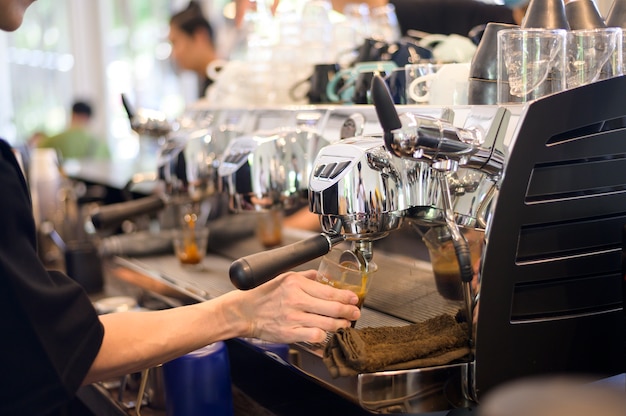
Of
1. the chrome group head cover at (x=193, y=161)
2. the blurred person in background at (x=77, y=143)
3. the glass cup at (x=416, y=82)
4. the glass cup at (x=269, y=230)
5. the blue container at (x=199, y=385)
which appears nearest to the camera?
the blue container at (x=199, y=385)

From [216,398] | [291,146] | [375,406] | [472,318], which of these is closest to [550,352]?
[472,318]

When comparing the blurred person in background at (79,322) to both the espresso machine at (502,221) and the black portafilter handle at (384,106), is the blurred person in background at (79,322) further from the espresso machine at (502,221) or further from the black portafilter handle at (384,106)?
the black portafilter handle at (384,106)

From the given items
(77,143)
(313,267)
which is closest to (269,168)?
(313,267)

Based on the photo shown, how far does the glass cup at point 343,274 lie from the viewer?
1010 millimetres

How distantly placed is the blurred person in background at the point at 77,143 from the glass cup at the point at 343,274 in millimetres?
5909

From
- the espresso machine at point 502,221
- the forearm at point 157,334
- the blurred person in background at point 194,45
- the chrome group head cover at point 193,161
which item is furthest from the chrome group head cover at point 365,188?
the blurred person in background at point 194,45

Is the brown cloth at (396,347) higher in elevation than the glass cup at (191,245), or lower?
higher

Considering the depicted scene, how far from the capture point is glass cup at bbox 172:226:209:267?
5.04 ft

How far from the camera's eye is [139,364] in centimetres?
100

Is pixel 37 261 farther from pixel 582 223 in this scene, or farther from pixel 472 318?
pixel 582 223

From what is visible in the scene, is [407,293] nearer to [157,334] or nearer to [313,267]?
[313,267]

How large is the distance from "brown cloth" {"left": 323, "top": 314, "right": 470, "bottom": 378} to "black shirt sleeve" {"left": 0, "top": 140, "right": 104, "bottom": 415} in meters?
0.31

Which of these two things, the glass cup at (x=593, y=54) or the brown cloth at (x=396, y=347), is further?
the glass cup at (x=593, y=54)

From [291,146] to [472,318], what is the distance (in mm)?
501
